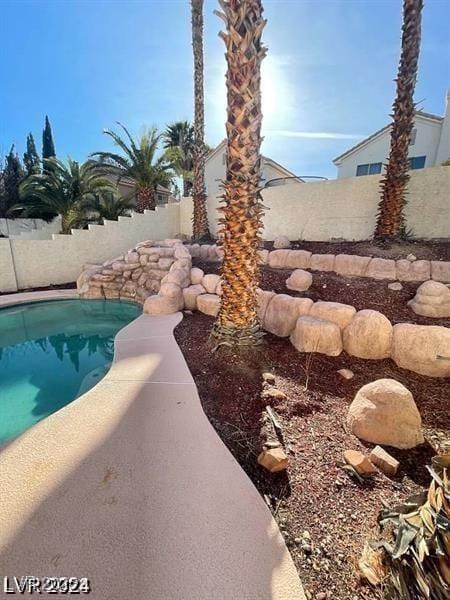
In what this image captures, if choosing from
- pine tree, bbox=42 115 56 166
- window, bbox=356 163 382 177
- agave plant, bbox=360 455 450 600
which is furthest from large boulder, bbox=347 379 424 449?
pine tree, bbox=42 115 56 166

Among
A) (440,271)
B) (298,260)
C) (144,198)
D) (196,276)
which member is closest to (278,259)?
(298,260)

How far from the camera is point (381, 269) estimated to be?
18.5 ft

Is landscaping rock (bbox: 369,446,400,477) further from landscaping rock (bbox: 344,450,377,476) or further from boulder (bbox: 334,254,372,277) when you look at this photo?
boulder (bbox: 334,254,372,277)

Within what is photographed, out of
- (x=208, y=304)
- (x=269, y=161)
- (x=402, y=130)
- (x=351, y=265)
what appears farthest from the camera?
(x=269, y=161)

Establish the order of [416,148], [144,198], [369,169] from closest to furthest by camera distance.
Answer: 1. [144,198]
2. [416,148]
3. [369,169]

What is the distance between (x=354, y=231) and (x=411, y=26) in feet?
15.0

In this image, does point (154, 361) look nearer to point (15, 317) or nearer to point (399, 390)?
point (399, 390)

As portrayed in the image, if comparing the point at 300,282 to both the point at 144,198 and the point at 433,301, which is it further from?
the point at 144,198

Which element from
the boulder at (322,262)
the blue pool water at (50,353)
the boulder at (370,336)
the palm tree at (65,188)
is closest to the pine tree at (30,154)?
the palm tree at (65,188)

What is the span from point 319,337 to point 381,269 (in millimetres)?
2689

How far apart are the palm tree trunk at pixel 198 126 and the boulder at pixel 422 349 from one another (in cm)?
902

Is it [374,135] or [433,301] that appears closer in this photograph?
[433,301]

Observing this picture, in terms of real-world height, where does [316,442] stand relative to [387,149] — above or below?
below

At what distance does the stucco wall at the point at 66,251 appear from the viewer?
386 inches
